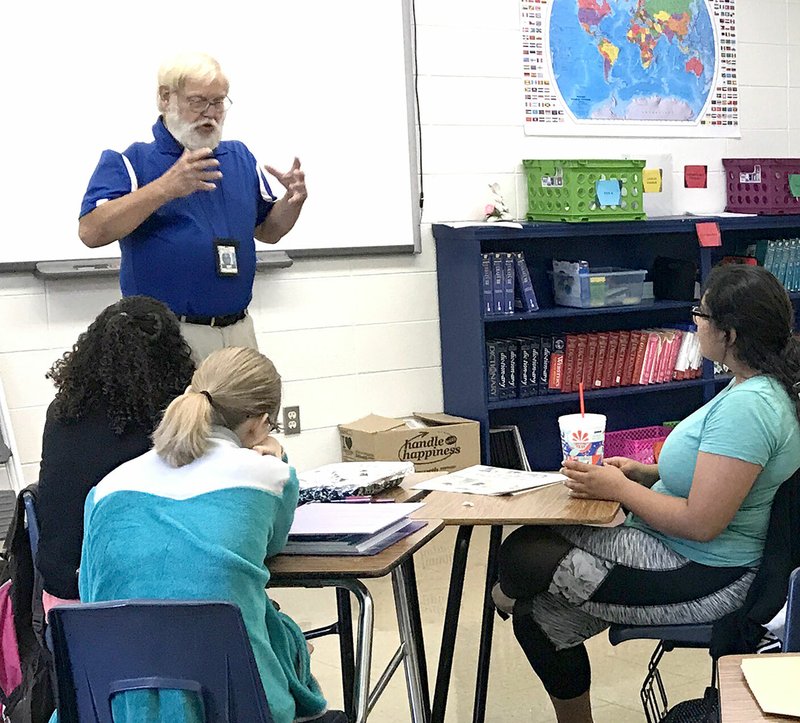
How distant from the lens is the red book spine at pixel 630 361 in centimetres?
535

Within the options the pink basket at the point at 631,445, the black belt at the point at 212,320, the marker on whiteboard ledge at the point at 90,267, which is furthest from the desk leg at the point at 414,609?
the pink basket at the point at 631,445

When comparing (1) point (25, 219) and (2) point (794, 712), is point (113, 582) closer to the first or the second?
(2) point (794, 712)

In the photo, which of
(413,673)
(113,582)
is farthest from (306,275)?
(113,582)

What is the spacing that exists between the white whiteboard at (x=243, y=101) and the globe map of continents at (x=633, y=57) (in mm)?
899

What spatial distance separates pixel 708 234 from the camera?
17.8ft

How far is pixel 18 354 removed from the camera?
429 cm

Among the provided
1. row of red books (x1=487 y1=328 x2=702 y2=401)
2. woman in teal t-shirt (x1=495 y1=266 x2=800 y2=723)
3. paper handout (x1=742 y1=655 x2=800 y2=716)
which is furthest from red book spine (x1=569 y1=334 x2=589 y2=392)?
paper handout (x1=742 y1=655 x2=800 y2=716)

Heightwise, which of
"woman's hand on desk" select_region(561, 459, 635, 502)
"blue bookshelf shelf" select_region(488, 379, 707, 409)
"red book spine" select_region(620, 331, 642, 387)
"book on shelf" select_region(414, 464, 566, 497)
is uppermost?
"woman's hand on desk" select_region(561, 459, 635, 502)

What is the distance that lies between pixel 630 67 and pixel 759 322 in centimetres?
360

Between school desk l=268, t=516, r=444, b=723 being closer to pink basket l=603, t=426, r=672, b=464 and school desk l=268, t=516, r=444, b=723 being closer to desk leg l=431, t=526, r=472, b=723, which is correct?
desk leg l=431, t=526, r=472, b=723

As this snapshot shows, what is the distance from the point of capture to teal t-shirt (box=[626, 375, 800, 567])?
219cm

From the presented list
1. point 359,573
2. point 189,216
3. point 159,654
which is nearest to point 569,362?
point 189,216

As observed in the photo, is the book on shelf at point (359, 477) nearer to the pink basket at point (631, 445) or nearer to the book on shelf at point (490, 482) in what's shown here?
the book on shelf at point (490, 482)

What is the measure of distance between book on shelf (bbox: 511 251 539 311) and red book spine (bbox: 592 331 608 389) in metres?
0.35
